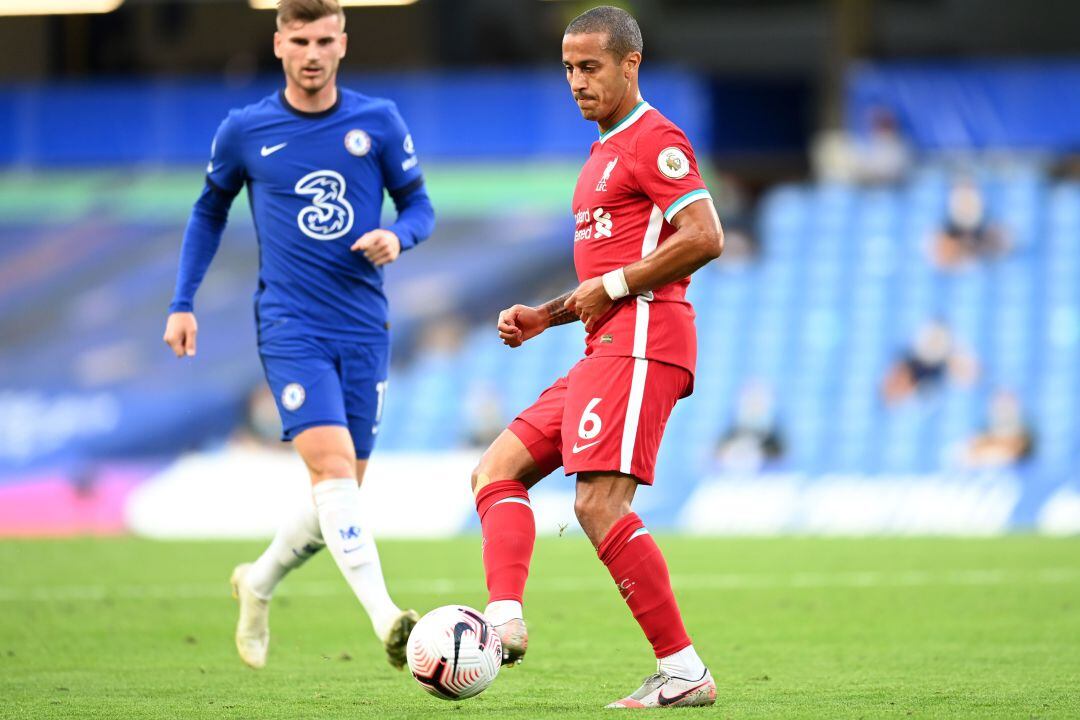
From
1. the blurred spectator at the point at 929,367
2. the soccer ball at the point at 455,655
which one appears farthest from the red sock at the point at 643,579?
the blurred spectator at the point at 929,367

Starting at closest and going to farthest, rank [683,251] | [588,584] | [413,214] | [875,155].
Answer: [683,251]
[413,214]
[588,584]
[875,155]

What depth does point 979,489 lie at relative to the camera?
52.9 ft

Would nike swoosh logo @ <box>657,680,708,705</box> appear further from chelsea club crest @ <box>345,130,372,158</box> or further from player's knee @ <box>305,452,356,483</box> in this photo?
chelsea club crest @ <box>345,130,372,158</box>

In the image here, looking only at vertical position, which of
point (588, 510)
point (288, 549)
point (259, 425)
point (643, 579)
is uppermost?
point (588, 510)

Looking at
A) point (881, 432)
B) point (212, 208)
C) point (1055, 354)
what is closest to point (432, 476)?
point (881, 432)

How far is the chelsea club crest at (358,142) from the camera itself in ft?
21.0

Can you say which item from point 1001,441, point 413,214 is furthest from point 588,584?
point 1001,441

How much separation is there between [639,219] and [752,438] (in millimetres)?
12156

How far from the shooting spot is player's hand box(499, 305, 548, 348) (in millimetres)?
5273

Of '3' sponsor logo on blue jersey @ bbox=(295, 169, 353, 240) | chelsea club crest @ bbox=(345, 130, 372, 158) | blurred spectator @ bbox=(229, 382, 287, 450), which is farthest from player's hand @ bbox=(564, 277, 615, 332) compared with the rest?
blurred spectator @ bbox=(229, 382, 287, 450)

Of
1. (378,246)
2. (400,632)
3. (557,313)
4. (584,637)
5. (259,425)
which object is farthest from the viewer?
(259,425)

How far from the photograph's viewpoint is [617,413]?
5117 millimetres

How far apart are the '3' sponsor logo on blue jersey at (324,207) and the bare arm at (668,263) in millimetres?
1496

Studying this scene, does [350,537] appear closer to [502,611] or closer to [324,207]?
[502,611]
